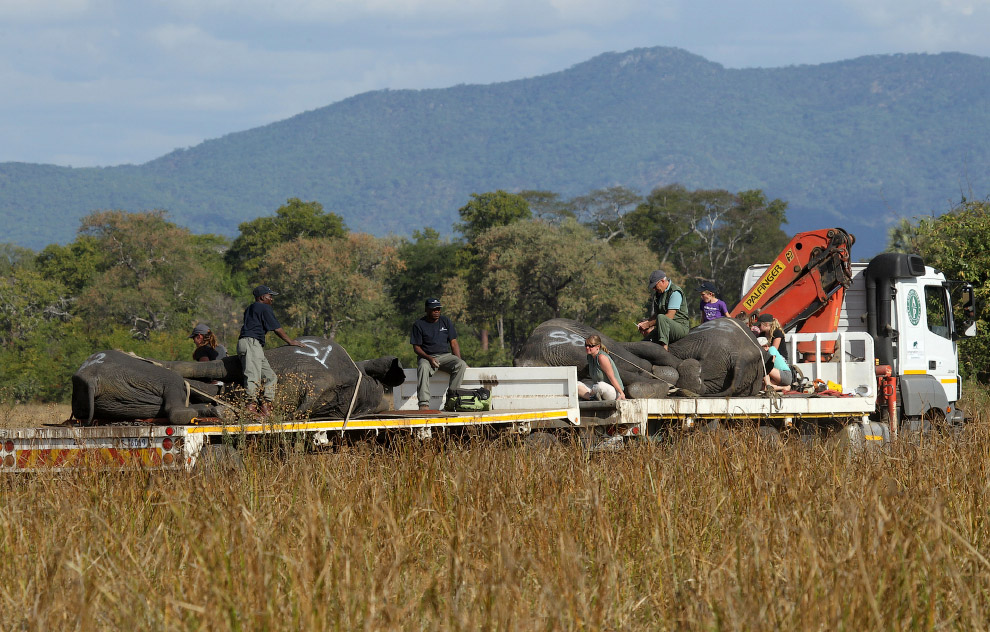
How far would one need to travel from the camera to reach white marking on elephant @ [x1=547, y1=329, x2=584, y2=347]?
1128 cm

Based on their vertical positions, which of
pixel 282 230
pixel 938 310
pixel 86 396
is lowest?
→ pixel 86 396

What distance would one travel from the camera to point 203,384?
359 inches

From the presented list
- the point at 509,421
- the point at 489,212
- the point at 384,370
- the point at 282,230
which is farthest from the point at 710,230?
the point at 509,421

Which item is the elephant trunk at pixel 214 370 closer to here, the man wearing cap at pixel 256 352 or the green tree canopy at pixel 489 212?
the man wearing cap at pixel 256 352

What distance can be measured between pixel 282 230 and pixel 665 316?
69.3 m

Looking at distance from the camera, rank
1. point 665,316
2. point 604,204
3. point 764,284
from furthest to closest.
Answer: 1. point 604,204
2. point 764,284
3. point 665,316

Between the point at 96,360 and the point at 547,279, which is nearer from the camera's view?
the point at 96,360

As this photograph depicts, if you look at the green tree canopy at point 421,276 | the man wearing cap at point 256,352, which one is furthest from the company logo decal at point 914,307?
the green tree canopy at point 421,276

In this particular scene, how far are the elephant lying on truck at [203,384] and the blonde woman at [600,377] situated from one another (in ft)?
6.07

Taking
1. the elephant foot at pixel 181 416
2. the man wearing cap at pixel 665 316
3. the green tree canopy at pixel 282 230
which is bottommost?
the elephant foot at pixel 181 416

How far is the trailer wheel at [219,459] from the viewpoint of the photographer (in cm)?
672

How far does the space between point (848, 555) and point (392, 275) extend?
63.8 m

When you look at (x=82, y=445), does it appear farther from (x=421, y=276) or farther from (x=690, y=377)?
(x=421, y=276)

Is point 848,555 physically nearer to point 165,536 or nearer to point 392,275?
point 165,536
